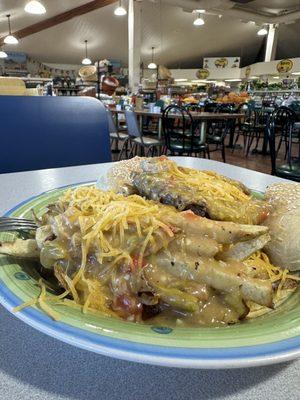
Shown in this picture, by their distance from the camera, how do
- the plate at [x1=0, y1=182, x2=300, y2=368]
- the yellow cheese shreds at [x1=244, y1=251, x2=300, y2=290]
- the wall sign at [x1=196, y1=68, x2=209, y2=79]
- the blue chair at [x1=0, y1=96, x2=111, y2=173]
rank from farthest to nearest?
the wall sign at [x1=196, y1=68, x2=209, y2=79]
the blue chair at [x1=0, y1=96, x2=111, y2=173]
the yellow cheese shreds at [x1=244, y1=251, x2=300, y2=290]
the plate at [x1=0, y1=182, x2=300, y2=368]

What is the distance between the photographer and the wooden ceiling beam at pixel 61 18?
29.7 feet

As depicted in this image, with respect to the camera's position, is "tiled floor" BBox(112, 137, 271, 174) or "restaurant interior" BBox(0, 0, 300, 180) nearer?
"tiled floor" BBox(112, 137, 271, 174)

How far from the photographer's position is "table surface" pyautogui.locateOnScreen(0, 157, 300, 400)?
12.6 inches

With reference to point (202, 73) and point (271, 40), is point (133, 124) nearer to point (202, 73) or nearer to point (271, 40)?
point (271, 40)

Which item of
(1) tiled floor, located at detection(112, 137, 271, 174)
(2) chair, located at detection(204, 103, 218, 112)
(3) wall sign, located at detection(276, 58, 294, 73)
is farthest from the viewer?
(3) wall sign, located at detection(276, 58, 294, 73)

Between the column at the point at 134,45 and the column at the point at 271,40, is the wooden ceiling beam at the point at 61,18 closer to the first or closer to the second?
the column at the point at 134,45

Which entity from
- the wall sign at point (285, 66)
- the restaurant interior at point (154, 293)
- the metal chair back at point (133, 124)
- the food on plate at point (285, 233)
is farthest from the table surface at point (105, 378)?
the wall sign at point (285, 66)

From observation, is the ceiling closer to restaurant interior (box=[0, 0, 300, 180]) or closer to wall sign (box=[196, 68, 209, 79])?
restaurant interior (box=[0, 0, 300, 180])

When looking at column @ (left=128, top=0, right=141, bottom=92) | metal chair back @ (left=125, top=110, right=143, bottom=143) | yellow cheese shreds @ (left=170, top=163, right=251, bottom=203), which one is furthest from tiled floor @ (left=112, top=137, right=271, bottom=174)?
yellow cheese shreds @ (left=170, top=163, right=251, bottom=203)

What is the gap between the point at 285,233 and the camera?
450mm

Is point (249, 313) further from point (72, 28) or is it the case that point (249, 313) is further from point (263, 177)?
point (72, 28)

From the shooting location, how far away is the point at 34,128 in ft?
4.95

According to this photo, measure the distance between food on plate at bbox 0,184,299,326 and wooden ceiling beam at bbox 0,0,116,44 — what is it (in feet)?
32.8

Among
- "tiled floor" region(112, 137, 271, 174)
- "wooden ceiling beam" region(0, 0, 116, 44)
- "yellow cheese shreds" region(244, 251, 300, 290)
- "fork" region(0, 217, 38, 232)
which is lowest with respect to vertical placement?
"tiled floor" region(112, 137, 271, 174)
